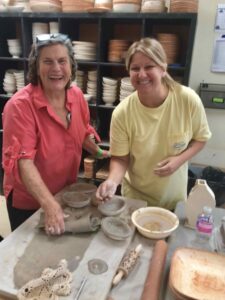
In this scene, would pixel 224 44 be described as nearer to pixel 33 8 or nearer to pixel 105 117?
pixel 105 117

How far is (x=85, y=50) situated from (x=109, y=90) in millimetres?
472

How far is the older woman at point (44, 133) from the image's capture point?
125cm

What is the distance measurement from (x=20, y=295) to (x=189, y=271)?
54 cm

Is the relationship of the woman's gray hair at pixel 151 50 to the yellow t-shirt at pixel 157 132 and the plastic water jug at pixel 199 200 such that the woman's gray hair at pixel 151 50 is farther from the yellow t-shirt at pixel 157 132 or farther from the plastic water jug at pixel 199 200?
the plastic water jug at pixel 199 200

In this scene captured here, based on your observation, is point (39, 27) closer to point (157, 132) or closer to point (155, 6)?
point (155, 6)

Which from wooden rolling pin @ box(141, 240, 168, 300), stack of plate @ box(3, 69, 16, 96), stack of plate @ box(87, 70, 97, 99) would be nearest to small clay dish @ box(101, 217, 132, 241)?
wooden rolling pin @ box(141, 240, 168, 300)

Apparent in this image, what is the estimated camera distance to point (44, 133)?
4.45 ft

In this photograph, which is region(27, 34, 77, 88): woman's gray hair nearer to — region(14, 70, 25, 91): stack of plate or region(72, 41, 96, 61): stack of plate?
region(72, 41, 96, 61): stack of plate

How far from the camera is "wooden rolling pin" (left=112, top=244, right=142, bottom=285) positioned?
0.93m

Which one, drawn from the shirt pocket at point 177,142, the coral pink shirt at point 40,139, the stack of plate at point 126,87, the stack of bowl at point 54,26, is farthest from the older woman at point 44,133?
the stack of bowl at point 54,26

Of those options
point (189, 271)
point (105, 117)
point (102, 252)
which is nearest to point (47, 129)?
point (102, 252)

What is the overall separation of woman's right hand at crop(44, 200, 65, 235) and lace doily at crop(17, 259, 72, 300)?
22 cm

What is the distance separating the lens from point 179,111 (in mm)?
1386

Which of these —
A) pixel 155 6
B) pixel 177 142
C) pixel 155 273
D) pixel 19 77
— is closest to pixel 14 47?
pixel 19 77
